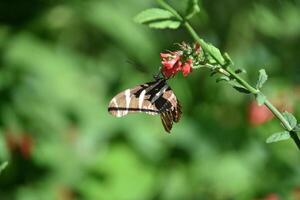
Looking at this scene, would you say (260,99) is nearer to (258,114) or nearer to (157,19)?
(157,19)

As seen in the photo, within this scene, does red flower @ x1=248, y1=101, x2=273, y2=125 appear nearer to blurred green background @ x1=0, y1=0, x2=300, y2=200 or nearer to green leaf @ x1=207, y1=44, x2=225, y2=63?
blurred green background @ x1=0, y1=0, x2=300, y2=200

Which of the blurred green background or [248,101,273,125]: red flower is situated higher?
the blurred green background

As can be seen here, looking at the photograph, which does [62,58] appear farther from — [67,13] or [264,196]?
[264,196]

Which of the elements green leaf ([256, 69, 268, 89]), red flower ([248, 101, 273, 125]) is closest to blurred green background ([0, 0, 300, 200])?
red flower ([248, 101, 273, 125])

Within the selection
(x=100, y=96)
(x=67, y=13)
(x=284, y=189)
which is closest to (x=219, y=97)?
(x=100, y=96)

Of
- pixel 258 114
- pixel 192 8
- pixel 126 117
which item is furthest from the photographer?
pixel 126 117

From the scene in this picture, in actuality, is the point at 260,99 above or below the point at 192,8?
below

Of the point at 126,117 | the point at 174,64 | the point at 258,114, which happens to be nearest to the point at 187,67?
the point at 174,64
